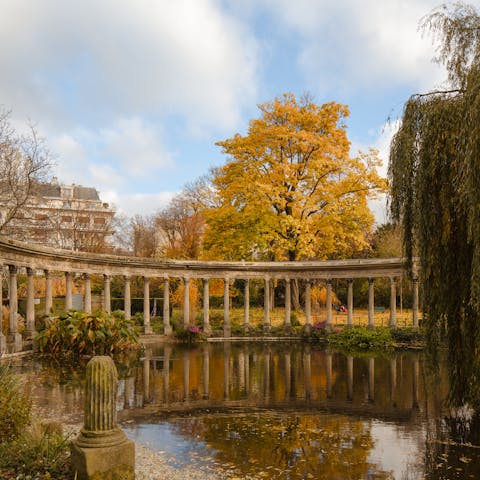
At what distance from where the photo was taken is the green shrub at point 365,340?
28.5m

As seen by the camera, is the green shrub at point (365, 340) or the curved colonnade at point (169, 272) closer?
the curved colonnade at point (169, 272)

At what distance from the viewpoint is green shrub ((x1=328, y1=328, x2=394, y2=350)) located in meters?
28.5

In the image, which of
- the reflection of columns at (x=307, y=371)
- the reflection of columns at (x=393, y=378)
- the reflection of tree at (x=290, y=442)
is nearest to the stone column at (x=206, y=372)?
the reflection of tree at (x=290, y=442)

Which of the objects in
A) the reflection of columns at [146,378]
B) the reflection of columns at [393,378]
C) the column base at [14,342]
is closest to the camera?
the reflection of columns at [146,378]

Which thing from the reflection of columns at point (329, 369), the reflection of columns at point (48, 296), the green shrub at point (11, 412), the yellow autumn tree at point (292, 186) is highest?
the yellow autumn tree at point (292, 186)

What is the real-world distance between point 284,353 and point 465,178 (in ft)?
61.0

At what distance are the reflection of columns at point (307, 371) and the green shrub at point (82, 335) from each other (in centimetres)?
906

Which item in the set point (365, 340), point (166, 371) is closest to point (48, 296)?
point (166, 371)

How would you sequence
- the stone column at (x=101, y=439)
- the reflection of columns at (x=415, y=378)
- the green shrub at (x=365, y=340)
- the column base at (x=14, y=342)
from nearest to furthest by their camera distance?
the stone column at (x=101, y=439) < the reflection of columns at (x=415, y=378) < the column base at (x=14, y=342) < the green shrub at (x=365, y=340)

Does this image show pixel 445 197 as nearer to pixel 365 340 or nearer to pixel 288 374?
pixel 288 374

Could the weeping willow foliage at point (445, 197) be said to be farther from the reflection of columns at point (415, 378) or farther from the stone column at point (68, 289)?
the stone column at point (68, 289)

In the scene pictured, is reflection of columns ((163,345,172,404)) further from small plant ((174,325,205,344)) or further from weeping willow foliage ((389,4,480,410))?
weeping willow foliage ((389,4,480,410))

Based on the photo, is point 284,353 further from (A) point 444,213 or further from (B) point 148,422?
(A) point 444,213

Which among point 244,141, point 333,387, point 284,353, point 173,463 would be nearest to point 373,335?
point 284,353
